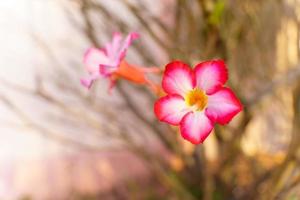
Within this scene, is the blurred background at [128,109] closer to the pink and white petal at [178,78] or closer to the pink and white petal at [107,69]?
the pink and white petal at [107,69]

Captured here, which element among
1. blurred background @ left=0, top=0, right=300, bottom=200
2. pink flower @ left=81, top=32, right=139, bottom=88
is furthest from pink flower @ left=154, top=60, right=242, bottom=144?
blurred background @ left=0, top=0, right=300, bottom=200

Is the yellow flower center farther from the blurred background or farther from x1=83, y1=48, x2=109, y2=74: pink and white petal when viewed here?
the blurred background

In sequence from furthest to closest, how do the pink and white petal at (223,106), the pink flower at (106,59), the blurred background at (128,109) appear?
the blurred background at (128,109)
the pink flower at (106,59)
the pink and white petal at (223,106)

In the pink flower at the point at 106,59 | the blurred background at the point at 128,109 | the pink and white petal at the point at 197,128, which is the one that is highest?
the blurred background at the point at 128,109

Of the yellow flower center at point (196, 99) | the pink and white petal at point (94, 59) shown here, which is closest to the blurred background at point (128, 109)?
the pink and white petal at point (94, 59)

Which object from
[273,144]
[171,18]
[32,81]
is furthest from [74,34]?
[273,144]

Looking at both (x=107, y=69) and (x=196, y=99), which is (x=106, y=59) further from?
(x=196, y=99)

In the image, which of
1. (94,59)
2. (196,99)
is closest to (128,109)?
(94,59)
